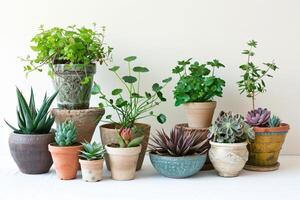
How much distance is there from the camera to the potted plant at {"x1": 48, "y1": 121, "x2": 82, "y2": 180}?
1.12 meters

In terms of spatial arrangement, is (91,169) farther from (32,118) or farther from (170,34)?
(170,34)

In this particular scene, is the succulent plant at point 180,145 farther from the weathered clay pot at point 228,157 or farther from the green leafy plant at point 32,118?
the green leafy plant at point 32,118

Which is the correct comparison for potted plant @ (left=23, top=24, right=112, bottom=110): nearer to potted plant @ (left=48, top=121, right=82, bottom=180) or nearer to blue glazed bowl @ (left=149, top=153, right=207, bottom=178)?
potted plant @ (left=48, top=121, right=82, bottom=180)

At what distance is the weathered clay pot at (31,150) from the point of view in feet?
3.78

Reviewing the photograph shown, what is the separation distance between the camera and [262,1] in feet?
4.75

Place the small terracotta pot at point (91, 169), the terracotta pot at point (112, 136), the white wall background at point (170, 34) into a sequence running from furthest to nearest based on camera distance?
1. the white wall background at point (170, 34)
2. the terracotta pot at point (112, 136)
3. the small terracotta pot at point (91, 169)

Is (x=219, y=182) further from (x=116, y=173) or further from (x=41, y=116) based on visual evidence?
(x=41, y=116)

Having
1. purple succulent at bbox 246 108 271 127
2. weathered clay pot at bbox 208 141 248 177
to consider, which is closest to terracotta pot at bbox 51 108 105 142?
weathered clay pot at bbox 208 141 248 177

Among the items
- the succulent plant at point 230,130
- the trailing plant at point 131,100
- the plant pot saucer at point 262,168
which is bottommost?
the plant pot saucer at point 262,168

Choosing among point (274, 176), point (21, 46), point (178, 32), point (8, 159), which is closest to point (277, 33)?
point (178, 32)

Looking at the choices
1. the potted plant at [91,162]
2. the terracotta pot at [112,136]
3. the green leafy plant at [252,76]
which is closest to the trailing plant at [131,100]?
the terracotta pot at [112,136]

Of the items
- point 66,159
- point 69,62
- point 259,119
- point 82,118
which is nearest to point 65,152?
point 66,159

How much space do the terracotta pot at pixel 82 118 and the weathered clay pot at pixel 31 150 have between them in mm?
74

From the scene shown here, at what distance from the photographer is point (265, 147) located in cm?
124
